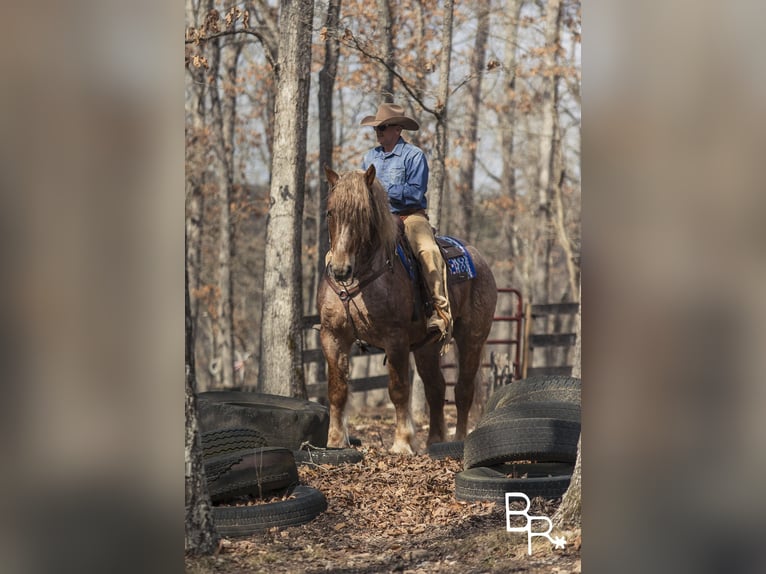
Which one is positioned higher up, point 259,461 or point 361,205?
point 361,205

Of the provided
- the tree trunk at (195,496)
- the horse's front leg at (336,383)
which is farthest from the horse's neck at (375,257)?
the tree trunk at (195,496)

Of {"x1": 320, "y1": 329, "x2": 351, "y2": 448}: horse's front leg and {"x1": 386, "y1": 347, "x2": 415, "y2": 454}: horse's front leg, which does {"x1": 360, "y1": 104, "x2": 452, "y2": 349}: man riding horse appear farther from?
{"x1": 320, "y1": 329, "x2": 351, "y2": 448}: horse's front leg

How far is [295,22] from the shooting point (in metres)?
9.82

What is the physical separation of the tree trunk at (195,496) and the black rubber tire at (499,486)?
2.20m

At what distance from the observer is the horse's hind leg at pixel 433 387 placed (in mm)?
9328

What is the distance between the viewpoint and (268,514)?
227 inches

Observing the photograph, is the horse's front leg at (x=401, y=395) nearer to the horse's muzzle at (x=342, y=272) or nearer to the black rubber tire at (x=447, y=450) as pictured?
the black rubber tire at (x=447, y=450)

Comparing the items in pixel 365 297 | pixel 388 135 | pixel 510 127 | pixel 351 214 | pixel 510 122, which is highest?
pixel 510 122

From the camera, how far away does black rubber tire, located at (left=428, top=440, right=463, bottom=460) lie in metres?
8.03

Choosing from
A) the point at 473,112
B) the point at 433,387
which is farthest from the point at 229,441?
the point at 473,112

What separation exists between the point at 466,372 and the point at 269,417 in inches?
104

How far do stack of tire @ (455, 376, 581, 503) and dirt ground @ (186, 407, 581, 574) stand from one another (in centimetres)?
12

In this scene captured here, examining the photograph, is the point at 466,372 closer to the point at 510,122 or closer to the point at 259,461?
the point at 259,461

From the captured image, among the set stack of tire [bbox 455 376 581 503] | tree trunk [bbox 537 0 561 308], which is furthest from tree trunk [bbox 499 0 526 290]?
stack of tire [bbox 455 376 581 503]
